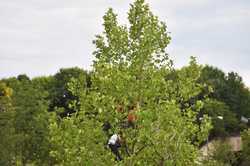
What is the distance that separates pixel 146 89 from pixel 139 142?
60.2 inches

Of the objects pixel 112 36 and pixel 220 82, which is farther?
pixel 220 82

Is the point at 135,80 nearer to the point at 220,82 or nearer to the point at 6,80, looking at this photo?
the point at 220,82

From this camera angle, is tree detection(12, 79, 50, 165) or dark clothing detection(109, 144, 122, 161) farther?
tree detection(12, 79, 50, 165)

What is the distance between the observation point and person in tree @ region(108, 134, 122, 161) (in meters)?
18.0

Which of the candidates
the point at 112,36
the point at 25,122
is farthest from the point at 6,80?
the point at 112,36

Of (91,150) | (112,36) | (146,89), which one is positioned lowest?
(91,150)

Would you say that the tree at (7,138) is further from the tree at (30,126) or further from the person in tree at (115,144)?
the person in tree at (115,144)

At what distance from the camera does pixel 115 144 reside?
18.1 metres

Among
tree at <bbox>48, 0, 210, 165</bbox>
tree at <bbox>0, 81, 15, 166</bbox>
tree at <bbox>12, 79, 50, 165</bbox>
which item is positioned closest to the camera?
tree at <bbox>48, 0, 210, 165</bbox>

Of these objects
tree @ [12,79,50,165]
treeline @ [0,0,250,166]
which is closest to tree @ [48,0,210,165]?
treeline @ [0,0,250,166]

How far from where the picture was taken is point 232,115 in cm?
9900

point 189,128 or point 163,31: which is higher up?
point 163,31

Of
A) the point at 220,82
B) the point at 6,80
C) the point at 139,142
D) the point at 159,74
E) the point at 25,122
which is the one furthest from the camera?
the point at 6,80

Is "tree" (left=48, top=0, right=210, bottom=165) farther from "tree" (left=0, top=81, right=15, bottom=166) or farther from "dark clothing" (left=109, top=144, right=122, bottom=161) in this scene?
"tree" (left=0, top=81, right=15, bottom=166)
